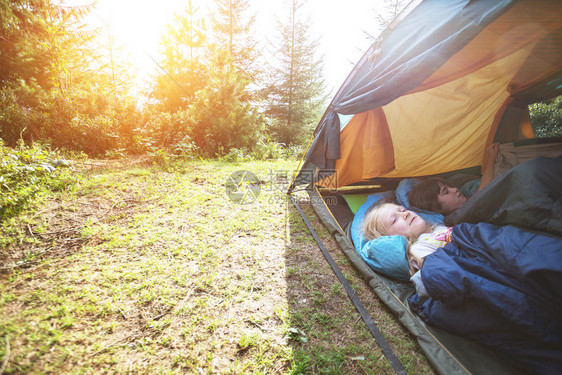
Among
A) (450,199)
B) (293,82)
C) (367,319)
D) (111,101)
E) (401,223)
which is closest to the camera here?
(367,319)

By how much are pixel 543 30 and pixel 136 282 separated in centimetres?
405

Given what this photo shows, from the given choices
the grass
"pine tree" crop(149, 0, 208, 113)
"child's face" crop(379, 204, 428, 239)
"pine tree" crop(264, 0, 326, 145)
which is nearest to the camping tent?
the grass

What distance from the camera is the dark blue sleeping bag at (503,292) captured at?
1.07 meters

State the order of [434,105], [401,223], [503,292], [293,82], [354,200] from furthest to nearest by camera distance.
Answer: [293,82] < [354,200] < [434,105] < [401,223] < [503,292]

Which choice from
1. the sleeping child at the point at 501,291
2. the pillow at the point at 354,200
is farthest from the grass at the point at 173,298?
the pillow at the point at 354,200

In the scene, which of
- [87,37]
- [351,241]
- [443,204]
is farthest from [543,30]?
[87,37]

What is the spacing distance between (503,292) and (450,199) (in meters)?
1.79

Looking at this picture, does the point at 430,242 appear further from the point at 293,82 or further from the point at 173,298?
the point at 293,82

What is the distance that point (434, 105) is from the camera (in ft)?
9.24

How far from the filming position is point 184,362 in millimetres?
1219

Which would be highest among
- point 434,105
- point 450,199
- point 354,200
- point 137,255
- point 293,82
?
point 293,82

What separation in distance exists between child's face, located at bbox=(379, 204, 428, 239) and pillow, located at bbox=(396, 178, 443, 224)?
1.21 feet

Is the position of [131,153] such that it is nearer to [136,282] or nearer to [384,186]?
[136,282]

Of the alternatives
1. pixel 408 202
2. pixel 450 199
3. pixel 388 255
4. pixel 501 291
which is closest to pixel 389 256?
pixel 388 255
